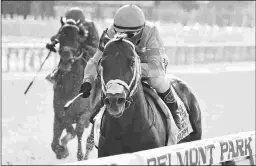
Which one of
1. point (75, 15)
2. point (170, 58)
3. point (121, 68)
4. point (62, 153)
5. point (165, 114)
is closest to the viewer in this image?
point (121, 68)

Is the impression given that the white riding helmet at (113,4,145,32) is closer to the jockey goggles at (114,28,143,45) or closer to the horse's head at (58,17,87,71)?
the jockey goggles at (114,28,143,45)

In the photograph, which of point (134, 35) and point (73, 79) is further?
point (73, 79)

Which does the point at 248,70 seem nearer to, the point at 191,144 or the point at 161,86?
the point at 161,86

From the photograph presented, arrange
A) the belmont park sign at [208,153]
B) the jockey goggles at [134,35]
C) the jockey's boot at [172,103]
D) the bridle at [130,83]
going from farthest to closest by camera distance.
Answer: the jockey's boot at [172,103], the jockey goggles at [134,35], the bridle at [130,83], the belmont park sign at [208,153]

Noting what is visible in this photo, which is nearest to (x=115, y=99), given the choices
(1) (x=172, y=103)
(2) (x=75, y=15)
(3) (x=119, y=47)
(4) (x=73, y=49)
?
(3) (x=119, y=47)

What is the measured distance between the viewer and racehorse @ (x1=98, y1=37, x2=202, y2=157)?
13.1 ft

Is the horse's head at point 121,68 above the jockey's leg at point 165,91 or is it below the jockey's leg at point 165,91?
above

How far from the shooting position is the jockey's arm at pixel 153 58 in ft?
15.1

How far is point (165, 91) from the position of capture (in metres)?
4.99

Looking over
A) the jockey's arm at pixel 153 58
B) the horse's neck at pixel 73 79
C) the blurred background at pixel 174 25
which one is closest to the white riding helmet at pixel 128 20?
the jockey's arm at pixel 153 58

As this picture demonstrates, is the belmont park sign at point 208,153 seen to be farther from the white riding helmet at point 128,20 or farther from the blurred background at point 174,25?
the blurred background at point 174,25

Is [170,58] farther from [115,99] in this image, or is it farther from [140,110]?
[115,99]

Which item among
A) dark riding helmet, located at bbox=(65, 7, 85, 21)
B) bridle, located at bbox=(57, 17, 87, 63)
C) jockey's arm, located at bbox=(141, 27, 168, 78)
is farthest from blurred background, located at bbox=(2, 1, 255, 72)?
jockey's arm, located at bbox=(141, 27, 168, 78)

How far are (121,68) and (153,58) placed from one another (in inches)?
22.6
